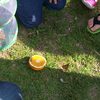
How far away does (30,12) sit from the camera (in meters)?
3.12

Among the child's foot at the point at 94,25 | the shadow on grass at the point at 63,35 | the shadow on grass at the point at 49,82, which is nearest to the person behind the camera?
the shadow on grass at the point at 49,82

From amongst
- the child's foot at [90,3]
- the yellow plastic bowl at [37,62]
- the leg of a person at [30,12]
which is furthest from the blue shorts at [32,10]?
the yellow plastic bowl at [37,62]

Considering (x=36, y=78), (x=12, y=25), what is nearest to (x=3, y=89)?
(x=36, y=78)

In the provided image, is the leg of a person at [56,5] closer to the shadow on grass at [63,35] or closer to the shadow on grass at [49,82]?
the shadow on grass at [63,35]

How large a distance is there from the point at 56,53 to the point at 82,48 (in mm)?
220

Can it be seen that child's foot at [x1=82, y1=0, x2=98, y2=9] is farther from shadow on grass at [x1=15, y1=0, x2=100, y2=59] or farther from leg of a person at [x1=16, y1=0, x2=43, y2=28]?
leg of a person at [x1=16, y1=0, x2=43, y2=28]

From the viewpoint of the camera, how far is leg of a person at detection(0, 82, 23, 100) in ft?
8.55

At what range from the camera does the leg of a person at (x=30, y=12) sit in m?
3.09

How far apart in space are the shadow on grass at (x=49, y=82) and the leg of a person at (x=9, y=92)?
0.13m

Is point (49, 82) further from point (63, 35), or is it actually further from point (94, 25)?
point (94, 25)

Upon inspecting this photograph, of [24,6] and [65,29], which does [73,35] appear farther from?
[24,6]

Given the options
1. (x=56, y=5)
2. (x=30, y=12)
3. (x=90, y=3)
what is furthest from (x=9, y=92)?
(x=90, y=3)

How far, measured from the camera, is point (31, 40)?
308 centimetres

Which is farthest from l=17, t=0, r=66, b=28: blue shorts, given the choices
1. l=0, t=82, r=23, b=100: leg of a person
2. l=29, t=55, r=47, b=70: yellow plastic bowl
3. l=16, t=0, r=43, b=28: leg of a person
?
l=0, t=82, r=23, b=100: leg of a person
